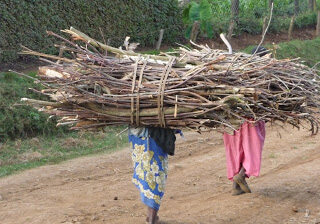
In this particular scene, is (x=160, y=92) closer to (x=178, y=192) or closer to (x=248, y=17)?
(x=178, y=192)

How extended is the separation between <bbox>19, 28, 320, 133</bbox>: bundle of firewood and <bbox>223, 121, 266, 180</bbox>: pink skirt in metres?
0.89

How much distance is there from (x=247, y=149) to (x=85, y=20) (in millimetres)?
8483

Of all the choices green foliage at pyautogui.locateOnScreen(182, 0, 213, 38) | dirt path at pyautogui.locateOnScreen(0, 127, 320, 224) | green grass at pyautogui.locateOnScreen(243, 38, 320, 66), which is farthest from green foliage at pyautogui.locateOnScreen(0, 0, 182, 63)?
dirt path at pyautogui.locateOnScreen(0, 127, 320, 224)

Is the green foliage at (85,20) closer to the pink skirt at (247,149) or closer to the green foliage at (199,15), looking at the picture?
the green foliage at (199,15)

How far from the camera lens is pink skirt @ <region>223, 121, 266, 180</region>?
21.4ft

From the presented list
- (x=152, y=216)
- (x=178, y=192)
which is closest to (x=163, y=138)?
(x=152, y=216)

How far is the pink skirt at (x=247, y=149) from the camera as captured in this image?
256 inches

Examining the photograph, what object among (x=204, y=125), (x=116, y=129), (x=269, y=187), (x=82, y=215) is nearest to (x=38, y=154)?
(x=116, y=129)

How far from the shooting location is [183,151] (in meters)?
9.27

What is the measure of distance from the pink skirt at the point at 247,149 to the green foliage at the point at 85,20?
6979 mm

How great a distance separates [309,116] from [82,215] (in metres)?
2.52

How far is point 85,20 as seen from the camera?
555 inches

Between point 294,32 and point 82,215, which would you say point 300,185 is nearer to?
point 82,215

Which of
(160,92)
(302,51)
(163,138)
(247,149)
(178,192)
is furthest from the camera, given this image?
(302,51)
